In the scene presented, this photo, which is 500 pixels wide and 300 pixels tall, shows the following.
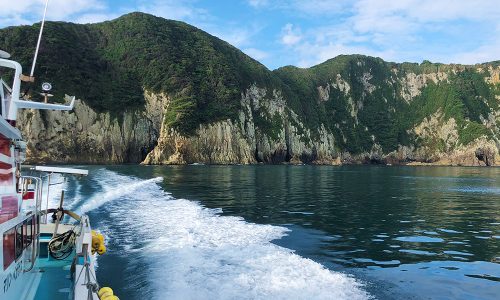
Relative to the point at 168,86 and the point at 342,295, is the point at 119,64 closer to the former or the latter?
the point at 168,86

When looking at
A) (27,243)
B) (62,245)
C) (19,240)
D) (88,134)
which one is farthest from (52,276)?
(88,134)

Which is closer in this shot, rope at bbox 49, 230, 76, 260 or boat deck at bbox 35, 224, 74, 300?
boat deck at bbox 35, 224, 74, 300

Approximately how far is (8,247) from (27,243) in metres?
2.17

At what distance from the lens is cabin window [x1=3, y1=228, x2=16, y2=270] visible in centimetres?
786

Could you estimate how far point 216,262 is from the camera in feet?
52.1

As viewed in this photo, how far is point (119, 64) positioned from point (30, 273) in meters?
175

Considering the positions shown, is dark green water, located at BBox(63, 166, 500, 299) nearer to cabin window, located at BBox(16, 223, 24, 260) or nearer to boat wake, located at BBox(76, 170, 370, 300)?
boat wake, located at BBox(76, 170, 370, 300)

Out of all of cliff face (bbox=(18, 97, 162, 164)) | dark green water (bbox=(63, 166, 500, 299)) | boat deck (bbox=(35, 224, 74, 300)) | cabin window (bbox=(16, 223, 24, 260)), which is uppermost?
cliff face (bbox=(18, 97, 162, 164))

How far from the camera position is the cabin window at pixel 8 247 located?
786 centimetres

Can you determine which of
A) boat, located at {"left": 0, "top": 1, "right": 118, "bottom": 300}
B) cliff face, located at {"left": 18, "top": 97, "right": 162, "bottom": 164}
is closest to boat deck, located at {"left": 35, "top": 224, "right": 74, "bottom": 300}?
boat, located at {"left": 0, "top": 1, "right": 118, "bottom": 300}

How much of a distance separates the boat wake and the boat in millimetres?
2642

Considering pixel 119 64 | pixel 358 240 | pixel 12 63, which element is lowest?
pixel 358 240

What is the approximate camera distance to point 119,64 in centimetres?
17175

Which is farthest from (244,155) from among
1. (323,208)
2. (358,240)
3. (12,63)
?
(12,63)
